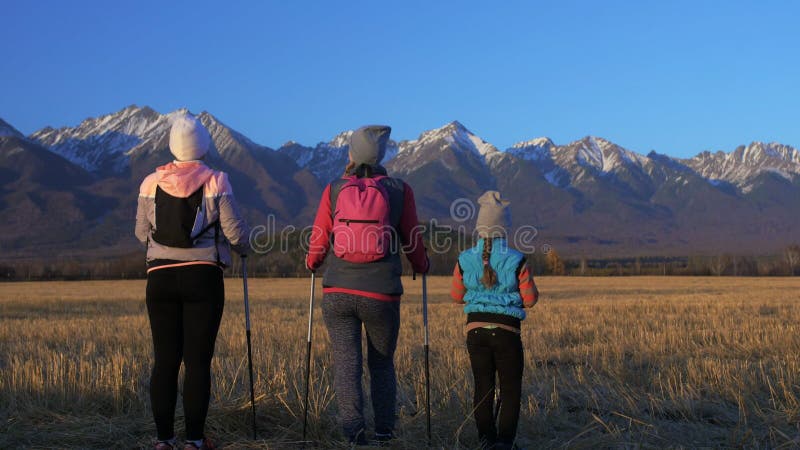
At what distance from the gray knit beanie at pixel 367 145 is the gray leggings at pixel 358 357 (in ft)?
3.18

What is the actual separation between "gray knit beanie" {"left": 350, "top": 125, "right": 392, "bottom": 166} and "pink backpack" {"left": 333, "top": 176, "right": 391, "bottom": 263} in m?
0.22

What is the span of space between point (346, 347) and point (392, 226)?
0.90m

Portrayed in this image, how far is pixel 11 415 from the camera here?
6.62 meters

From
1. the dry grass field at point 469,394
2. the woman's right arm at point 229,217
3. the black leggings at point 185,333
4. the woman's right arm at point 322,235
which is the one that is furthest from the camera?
the dry grass field at point 469,394

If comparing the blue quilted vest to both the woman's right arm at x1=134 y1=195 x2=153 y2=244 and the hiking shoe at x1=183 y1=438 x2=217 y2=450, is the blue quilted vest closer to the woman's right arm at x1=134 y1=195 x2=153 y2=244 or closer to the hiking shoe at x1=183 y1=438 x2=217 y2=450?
the hiking shoe at x1=183 y1=438 x2=217 y2=450

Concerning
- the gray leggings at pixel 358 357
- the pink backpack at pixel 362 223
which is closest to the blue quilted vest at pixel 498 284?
the gray leggings at pixel 358 357

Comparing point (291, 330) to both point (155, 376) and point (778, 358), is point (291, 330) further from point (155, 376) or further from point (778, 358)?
point (155, 376)

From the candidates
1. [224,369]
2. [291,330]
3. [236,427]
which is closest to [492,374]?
[236,427]

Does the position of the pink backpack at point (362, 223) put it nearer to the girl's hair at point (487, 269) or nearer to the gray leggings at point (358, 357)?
the gray leggings at point (358, 357)

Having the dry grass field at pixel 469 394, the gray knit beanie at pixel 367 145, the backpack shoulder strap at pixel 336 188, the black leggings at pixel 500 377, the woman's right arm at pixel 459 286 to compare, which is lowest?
the dry grass field at pixel 469 394

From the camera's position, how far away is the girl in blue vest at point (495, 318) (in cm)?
586

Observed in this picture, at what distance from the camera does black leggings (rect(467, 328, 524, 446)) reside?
19.2 ft

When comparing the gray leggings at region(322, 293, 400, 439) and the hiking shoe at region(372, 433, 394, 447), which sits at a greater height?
the gray leggings at region(322, 293, 400, 439)

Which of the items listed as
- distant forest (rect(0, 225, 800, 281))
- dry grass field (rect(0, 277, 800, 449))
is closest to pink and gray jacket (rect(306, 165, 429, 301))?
dry grass field (rect(0, 277, 800, 449))
